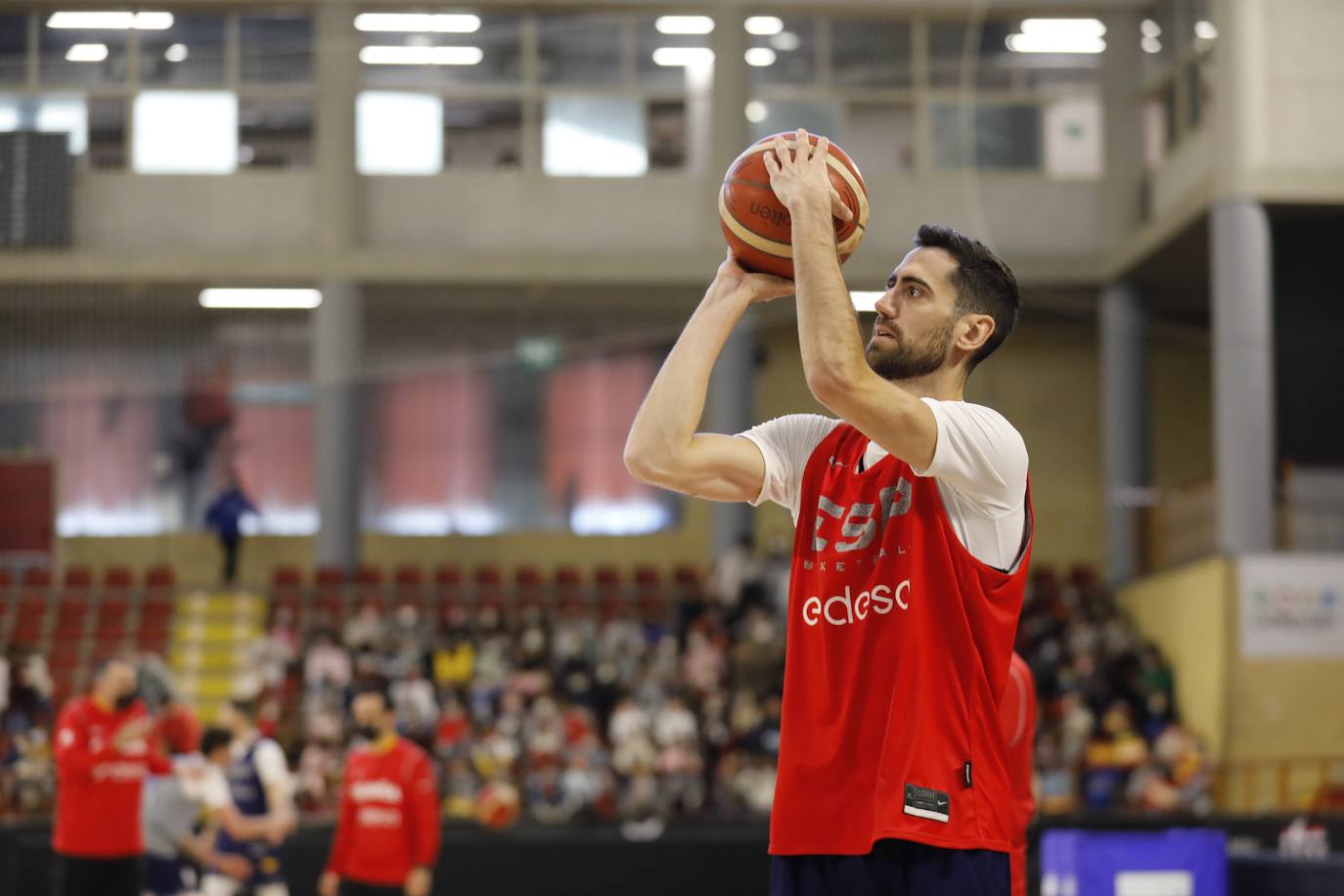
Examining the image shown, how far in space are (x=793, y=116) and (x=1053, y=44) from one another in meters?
3.50

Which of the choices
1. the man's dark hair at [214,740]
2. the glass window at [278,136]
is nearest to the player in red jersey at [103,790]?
the man's dark hair at [214,740]

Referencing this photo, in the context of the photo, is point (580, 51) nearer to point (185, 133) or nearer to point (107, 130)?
point (185, 133)

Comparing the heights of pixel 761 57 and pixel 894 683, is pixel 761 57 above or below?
above

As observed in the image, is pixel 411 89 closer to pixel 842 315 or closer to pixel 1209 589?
pixel 1209 589

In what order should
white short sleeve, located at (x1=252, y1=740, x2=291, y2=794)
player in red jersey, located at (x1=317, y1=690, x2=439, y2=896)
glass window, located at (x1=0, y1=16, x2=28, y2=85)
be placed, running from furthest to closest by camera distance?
1. glass window, located at (x1=0, y1=16, x2=28, y2=85)
2. white short sleeve, located at (x1=252, y1=740, x2=291, y2=794)
3. player in red jersey, located at (x1=317, y1=690, x2=439, y2=896)

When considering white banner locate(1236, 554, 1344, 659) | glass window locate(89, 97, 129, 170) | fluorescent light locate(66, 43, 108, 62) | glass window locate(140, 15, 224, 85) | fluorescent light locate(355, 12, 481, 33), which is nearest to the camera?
white banner locate(1236, 554, 1344, 659)

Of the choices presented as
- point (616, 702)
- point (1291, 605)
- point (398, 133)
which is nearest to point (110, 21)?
point (398, 133)

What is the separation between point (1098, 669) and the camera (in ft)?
68.0

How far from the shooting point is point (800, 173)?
3.47 meters

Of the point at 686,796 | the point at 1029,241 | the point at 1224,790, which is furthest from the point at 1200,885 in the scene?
the point at 1029,241

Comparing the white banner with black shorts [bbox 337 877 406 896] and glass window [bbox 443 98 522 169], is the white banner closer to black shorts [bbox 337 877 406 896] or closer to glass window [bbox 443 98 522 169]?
glass window [bbox 443 98 522 169]

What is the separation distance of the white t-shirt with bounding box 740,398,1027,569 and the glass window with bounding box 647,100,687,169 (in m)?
21.4

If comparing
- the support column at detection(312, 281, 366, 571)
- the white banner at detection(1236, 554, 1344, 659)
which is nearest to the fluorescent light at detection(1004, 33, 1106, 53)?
the white banner at detection(1236, 554, 1344, 659)

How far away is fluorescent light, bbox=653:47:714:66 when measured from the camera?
24.7m
